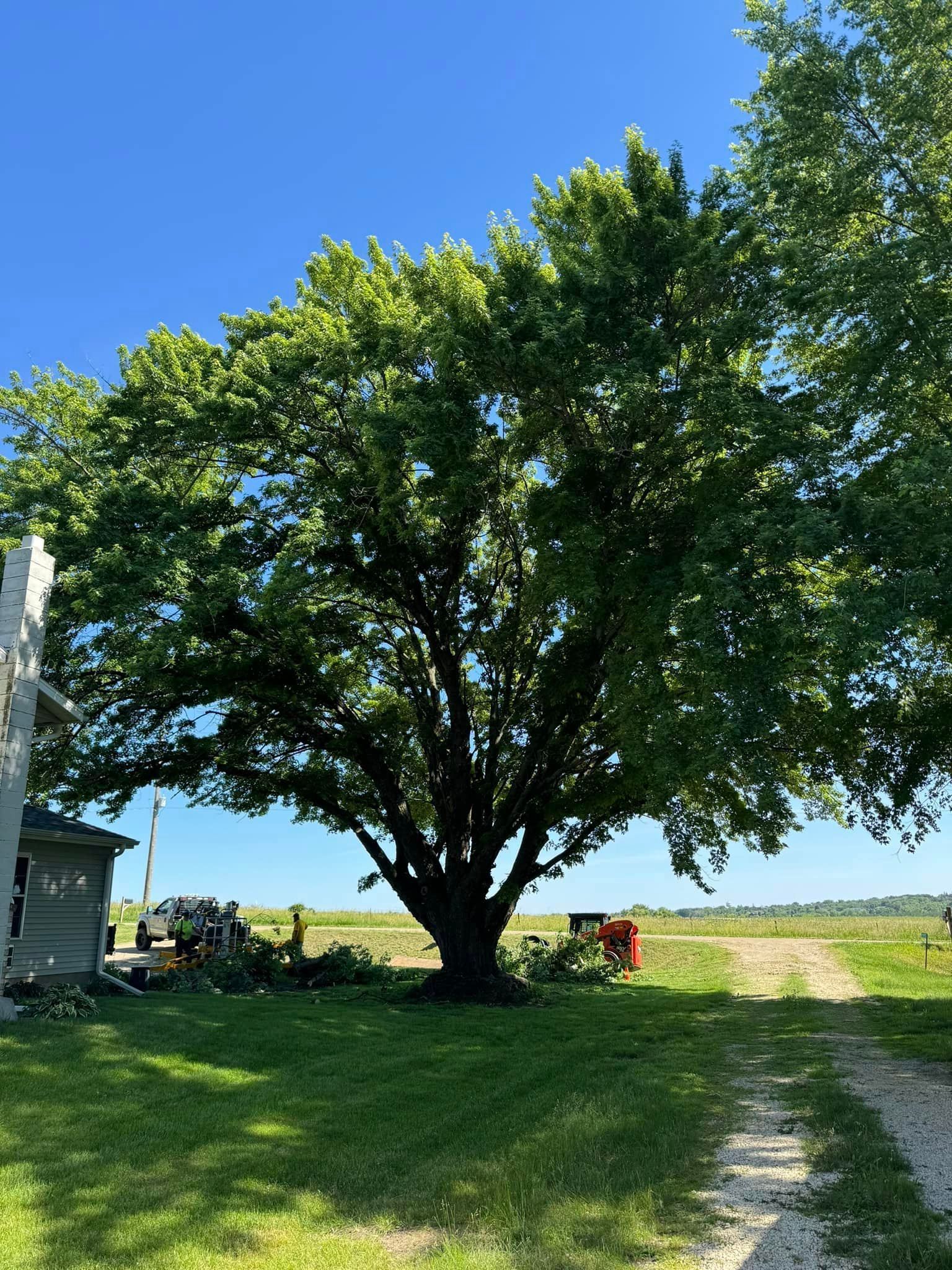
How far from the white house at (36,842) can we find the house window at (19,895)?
0.05ft

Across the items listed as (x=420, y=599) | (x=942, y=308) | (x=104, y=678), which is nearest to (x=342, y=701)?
(x=420, y=599)

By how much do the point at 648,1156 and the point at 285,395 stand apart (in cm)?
1522

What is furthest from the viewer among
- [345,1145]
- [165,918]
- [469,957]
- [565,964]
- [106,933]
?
[165,918]

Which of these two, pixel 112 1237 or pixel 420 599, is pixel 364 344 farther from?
pixel 112 1237

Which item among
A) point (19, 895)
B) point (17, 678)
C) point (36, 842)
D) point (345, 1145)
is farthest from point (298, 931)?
point (345, 1145)

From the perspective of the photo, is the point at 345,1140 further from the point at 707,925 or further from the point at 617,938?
the point at 707,925

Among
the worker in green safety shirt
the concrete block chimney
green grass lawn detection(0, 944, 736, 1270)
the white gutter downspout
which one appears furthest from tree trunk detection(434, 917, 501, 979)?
the concrete block chimney

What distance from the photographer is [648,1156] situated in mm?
7500

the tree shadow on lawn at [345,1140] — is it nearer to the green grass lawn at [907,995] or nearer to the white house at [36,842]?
the green grass lawn at [907,995]

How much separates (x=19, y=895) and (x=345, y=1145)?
11096mm

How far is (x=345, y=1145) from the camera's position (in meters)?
8.06

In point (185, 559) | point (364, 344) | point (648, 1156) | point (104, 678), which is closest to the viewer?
point (648, 1156)

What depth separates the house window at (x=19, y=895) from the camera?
53.1 ft

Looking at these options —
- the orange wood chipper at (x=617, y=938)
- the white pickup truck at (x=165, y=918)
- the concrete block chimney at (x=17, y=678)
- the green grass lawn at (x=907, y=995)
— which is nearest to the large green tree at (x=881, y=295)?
the green grass lawn at (x=907, y=995)
